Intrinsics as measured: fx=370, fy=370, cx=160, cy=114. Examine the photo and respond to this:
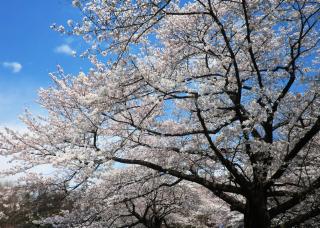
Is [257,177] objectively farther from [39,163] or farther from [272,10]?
[39,163]

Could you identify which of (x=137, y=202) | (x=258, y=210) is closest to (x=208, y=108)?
(x=258, y=210)

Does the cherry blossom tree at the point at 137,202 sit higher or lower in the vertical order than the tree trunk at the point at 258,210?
higher

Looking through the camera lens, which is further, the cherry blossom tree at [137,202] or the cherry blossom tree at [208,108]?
the cherry blossom tree at [137,202]

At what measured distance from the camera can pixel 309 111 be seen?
965 centimetres

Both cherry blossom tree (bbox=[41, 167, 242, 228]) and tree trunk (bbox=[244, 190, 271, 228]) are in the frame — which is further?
cherry blossom tree (bbox=[41, 167, 242, 228])

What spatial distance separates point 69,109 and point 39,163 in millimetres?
3085

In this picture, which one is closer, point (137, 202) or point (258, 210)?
point (258, 210)

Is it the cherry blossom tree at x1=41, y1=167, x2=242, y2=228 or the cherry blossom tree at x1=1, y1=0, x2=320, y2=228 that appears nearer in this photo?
the cherry blossom tree at x1=1, y1=0, x2=320, y2=228

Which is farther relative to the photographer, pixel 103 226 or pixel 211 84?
pixel 103 226

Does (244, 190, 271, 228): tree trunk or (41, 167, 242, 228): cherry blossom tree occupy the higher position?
(41, 167, 242, 228): cherry blossom tree

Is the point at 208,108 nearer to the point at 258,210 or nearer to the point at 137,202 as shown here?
the point at 258,210

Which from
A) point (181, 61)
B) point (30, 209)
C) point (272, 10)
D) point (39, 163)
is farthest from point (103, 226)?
point (272, 10)

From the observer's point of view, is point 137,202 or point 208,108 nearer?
point 208,108

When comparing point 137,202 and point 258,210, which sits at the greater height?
point 137,202
